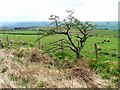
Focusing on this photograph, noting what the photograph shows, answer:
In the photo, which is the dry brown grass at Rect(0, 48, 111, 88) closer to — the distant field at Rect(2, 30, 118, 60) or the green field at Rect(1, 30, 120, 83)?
the green field at Rect(1, 30, 120, 83)

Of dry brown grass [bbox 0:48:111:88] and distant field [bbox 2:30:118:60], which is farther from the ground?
dry brown grass [bbox 0:48:111:88]

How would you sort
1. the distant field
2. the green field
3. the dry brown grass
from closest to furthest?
the dry brown grass
the green field
the distant field

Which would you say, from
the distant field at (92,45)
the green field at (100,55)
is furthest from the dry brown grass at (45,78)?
the distant field at (92,45)

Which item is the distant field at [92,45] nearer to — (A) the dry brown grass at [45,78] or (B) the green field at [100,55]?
(B) the green field at [100,55]

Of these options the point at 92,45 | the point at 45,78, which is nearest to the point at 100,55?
the point at 92,45

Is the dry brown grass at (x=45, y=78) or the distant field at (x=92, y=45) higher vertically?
the dry brown grass at (x=45, y=78)

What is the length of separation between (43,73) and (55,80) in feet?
2.63

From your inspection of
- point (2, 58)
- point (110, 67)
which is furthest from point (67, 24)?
point (2, 58)

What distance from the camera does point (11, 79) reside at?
29.4 ft

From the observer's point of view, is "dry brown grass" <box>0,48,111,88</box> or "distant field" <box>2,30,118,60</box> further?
"distant field" <box>2,30,118,60</box>

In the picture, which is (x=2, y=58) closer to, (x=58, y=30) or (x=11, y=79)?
(x=11, y=79)

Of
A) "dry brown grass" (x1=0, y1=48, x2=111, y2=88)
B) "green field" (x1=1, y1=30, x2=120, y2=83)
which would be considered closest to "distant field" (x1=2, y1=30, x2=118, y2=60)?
"green field" (x1=1, y1=30, x2=120, y2=83)

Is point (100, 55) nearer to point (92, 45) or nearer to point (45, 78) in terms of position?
point (92, 45)

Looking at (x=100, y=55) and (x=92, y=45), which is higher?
(x=100, y=55)
